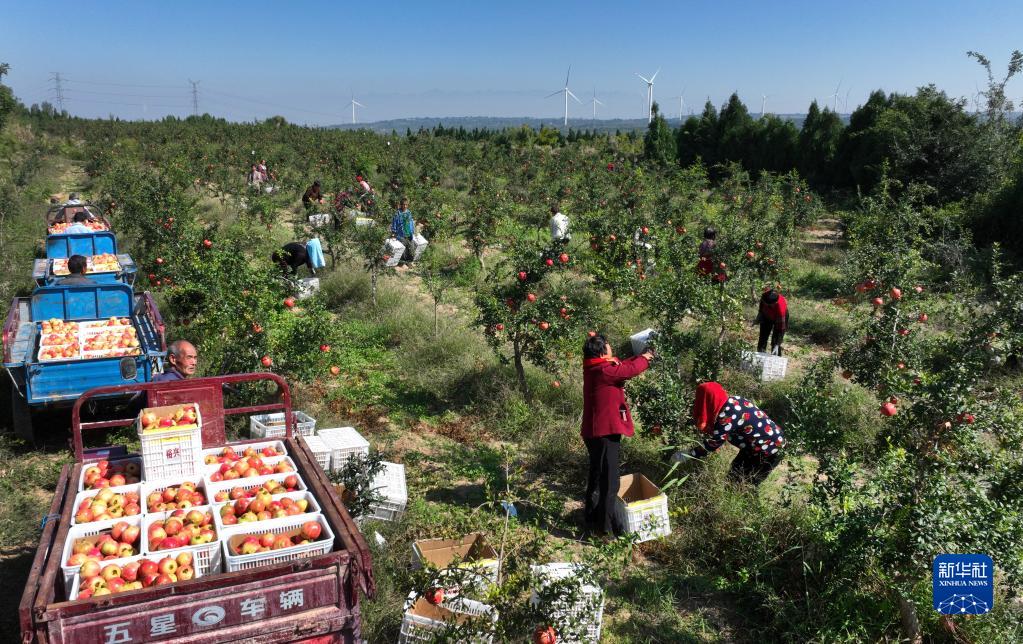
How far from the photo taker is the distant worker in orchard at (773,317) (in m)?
8.94

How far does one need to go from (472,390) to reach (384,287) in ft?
14.5

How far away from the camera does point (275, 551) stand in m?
3.20

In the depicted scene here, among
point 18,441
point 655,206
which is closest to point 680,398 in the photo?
point 18,441

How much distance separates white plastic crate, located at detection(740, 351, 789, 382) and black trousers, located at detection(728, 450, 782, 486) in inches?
114

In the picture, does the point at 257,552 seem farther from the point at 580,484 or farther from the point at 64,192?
the point at 64,192

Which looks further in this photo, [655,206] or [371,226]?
[655,206]

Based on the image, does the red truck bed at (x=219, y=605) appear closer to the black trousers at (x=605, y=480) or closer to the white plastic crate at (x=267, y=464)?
the white plastic crate at (x=267, y=464)

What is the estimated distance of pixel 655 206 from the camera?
54.0 feet

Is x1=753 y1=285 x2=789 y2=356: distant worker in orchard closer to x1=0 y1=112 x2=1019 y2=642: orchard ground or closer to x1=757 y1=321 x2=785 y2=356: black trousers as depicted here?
x1=757 y1=321 x2=785 y2=356: black trousers

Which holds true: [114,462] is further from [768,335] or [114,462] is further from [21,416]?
[768,335]

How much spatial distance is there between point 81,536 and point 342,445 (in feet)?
8.36

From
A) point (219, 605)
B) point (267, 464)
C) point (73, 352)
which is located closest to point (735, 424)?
point (267, 464)

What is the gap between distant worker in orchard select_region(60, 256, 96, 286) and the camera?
8.27 m

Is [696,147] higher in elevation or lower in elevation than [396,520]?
higher
